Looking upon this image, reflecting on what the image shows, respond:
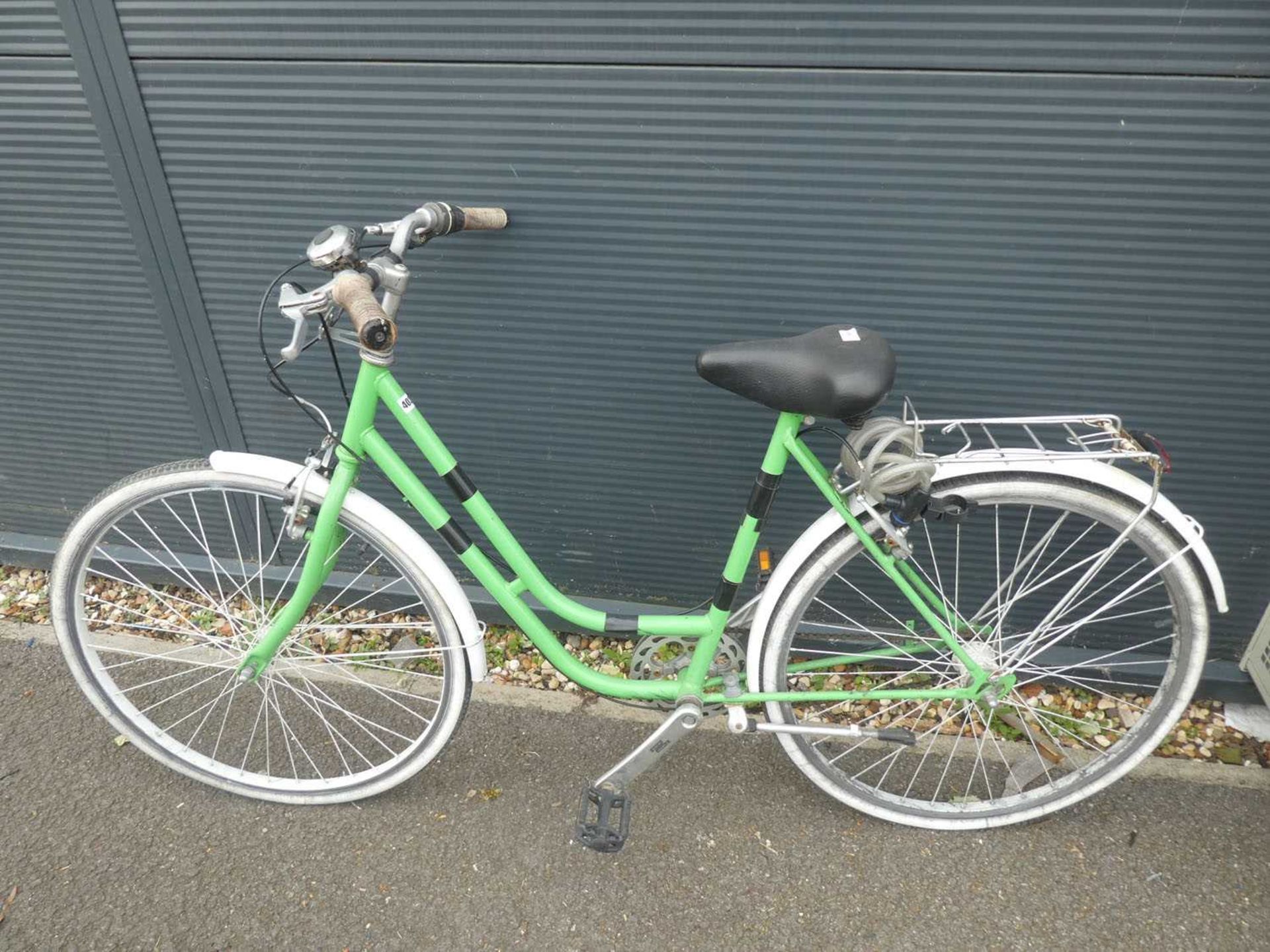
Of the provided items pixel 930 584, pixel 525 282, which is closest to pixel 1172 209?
pixel 930 584

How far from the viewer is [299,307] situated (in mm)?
1661

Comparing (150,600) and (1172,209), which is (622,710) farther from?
(1172,209)

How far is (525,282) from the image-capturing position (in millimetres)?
2273

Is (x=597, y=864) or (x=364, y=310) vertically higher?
(x=364, y=310)

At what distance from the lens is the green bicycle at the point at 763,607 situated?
181cm

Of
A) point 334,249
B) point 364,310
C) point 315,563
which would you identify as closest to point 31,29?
point 334,249

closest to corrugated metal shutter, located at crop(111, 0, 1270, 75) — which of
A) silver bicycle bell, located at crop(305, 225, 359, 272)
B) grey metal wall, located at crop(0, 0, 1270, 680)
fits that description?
grey metal wall, located at crop(0, 0, 1270, 680)

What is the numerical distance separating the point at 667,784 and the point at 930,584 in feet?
3.25

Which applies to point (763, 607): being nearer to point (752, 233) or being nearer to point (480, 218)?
point (752, 233)

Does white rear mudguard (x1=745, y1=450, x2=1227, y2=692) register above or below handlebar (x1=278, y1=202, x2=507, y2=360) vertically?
below

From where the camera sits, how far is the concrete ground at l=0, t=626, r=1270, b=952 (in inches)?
79.4

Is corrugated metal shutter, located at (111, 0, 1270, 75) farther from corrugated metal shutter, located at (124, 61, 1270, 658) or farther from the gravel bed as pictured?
the gravel bed

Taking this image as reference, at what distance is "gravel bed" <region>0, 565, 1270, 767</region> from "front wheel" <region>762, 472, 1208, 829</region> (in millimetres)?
11

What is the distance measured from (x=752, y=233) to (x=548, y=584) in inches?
41.3
